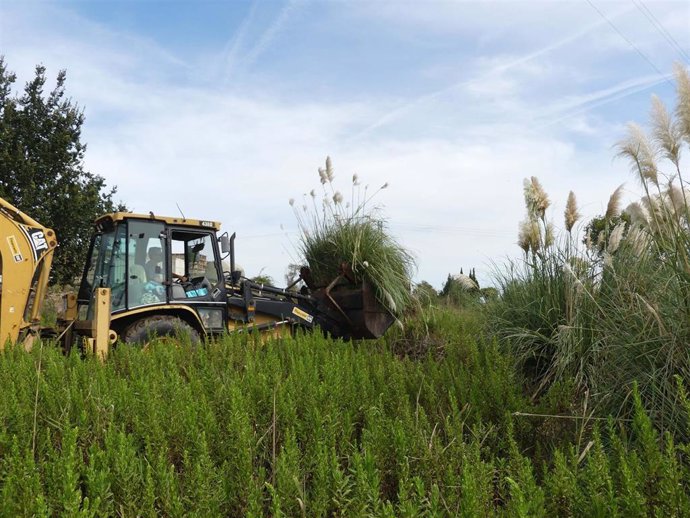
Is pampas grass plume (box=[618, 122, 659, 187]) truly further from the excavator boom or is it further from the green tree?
the green tree

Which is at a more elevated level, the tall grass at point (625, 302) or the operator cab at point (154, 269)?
the operator cab at point (154, 269)

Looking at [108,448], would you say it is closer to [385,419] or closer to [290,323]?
[385,419]

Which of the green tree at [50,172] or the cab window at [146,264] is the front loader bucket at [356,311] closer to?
the cab window at [146,264]

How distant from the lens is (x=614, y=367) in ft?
14.6

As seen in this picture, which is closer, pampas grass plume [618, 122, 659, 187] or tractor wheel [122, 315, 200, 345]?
pampas grass plume [618, 122, 659, 187]

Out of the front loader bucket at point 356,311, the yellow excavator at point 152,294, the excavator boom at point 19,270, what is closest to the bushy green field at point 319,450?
the yellow excavator at point 152,294

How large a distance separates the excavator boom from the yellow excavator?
12mm

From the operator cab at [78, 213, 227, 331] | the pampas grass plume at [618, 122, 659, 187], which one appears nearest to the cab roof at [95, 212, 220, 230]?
the operator cab at [78, 213, 227, 331]

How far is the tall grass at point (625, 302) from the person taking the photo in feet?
13.3

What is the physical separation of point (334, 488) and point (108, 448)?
124 centimetres

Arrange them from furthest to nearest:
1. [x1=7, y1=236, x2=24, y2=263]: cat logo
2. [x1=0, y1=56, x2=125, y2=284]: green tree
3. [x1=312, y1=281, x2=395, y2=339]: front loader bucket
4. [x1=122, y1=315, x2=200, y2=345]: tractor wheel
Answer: [x1=0, y1=56, x2=125, y2=284]: green tree
[x1=312, y1=281, x2=395, y2=339]: front loader bucket
[x1=7, y1=236, x2=24, y2=263]: cat logo
[x1=122, y1=315, x2=200, y2=345]: tractor wheel

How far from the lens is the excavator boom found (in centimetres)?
847

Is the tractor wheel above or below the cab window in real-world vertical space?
below

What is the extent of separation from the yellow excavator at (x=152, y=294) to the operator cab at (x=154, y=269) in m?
0.01
